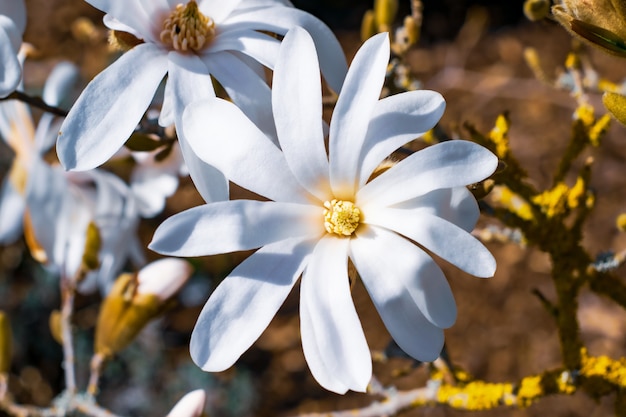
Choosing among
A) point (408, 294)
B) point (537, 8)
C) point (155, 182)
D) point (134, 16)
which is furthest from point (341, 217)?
point (155, 182)

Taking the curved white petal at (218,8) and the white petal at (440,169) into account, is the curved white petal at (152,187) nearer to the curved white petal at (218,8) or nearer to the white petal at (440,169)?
the curved white petal at (218,8)

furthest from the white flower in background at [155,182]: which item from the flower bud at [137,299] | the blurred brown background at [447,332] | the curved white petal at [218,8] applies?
the blurred brown background at [447,332]

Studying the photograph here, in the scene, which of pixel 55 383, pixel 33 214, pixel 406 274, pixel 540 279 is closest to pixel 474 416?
pixel 540 279

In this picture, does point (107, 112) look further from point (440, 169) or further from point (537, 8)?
point (537, 8)

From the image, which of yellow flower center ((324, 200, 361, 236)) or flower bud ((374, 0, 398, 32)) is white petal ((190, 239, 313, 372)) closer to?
yellow flower center ((324, 200, 361, 236))

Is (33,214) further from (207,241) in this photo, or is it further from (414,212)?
(414,212)

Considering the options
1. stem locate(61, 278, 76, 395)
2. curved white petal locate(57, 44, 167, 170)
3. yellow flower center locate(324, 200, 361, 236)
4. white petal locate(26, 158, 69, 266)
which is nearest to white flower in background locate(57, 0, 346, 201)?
curved white petal locate(57, 44, 167, 170)
